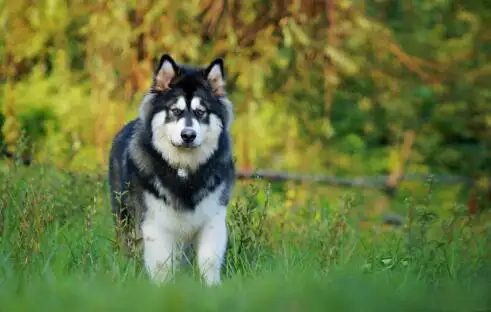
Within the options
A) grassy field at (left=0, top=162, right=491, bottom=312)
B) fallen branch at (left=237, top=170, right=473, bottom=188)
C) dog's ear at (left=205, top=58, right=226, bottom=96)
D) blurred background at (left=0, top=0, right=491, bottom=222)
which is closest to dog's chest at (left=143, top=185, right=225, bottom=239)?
grassy field at (left=0, top=162, right=491, bottom=312)

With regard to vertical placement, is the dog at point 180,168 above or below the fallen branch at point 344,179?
above

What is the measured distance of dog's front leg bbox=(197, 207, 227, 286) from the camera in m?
4.37

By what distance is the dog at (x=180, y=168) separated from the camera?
4.46 metres

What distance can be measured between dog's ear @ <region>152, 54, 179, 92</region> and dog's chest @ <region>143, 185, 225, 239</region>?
0.64m

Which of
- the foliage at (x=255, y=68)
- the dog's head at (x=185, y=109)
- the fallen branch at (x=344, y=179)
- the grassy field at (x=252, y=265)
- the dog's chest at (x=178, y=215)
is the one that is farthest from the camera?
the fallen branch at (x=344, y=179)

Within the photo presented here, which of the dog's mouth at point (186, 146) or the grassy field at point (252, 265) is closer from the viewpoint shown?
the grassy field at point (252, 265)

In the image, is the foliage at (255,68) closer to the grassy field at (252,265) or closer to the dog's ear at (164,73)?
the grassy field at (252,265)

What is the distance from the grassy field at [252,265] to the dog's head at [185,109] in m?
0.42

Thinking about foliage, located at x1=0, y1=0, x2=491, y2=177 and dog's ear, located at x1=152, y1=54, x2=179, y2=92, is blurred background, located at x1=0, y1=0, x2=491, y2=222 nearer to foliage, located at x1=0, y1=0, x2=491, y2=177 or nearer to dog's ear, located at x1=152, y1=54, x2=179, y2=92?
foliage, located at x1=0, y1=0, x2=491, y2=177

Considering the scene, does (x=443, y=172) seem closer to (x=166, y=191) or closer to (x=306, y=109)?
(x=306, y=109)

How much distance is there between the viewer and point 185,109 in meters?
4.61

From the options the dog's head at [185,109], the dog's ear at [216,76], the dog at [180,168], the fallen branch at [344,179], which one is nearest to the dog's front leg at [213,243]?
the dog at [180,168]

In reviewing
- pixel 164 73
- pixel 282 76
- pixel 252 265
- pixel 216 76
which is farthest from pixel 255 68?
pixel 252 265

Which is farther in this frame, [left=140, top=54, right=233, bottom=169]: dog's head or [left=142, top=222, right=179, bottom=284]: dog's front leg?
[left=140, top=54, right=233, bottom=169]: dog's head
